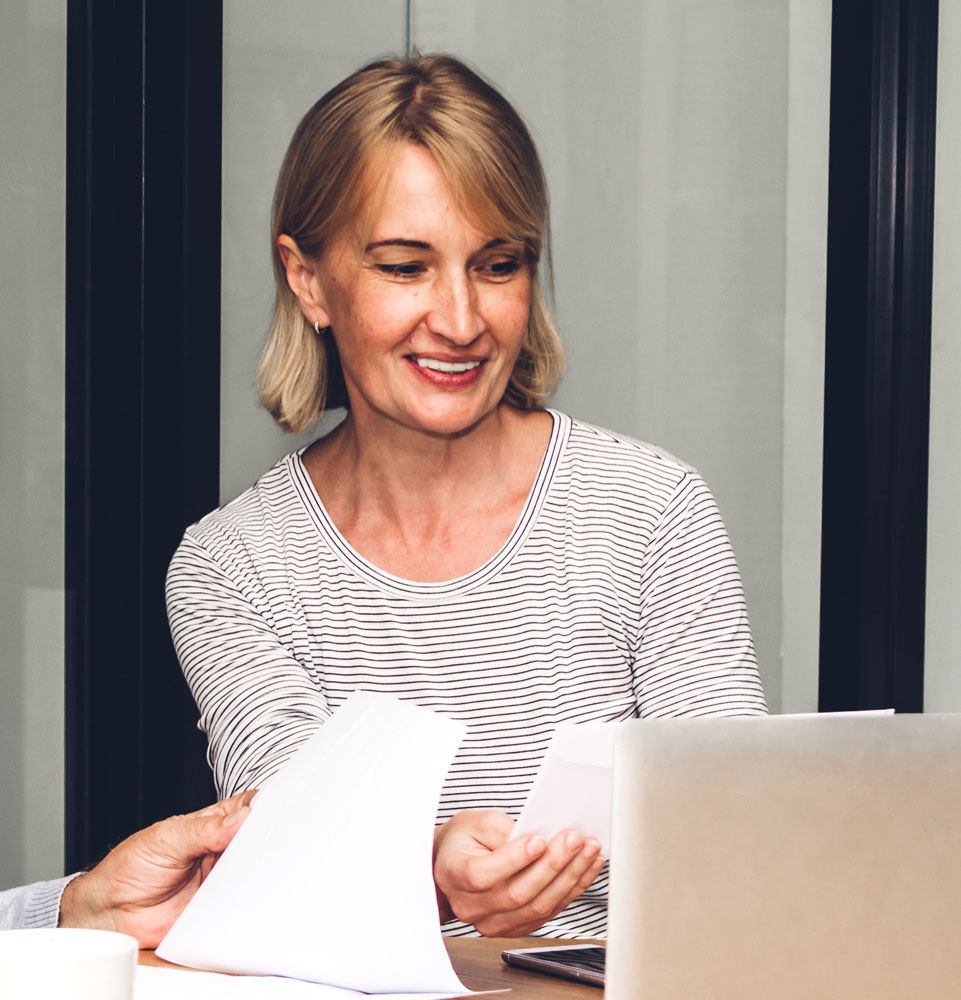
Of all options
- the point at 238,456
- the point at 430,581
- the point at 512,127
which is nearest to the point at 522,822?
the point at 430,581

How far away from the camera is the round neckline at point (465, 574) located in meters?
1.66

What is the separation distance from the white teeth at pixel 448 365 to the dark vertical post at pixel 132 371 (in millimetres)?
520

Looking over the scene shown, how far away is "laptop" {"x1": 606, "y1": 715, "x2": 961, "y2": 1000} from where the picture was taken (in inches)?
22.9

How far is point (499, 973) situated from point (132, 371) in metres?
1.33

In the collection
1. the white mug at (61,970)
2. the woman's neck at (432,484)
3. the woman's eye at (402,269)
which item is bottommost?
the white mug at (61,970)

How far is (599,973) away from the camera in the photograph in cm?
96

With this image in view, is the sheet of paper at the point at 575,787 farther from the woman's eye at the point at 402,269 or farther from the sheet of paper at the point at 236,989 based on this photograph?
the woman's eye at the point at 402,269

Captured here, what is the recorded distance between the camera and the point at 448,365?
1.75 meters

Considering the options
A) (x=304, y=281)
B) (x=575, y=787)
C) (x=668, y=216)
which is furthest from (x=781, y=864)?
(x=668, y=216)

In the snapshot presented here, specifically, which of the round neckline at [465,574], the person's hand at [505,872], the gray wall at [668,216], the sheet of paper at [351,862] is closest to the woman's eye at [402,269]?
the round neckline at [465,574]

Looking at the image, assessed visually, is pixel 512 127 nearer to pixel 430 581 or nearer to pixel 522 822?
pixel 430 581

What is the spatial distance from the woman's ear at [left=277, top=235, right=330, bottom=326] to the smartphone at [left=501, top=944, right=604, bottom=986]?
3.37 feet

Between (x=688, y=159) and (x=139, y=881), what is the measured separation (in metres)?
1.65

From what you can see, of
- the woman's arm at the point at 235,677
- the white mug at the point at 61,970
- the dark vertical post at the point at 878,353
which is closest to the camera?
the white mug at the point at 61,970
